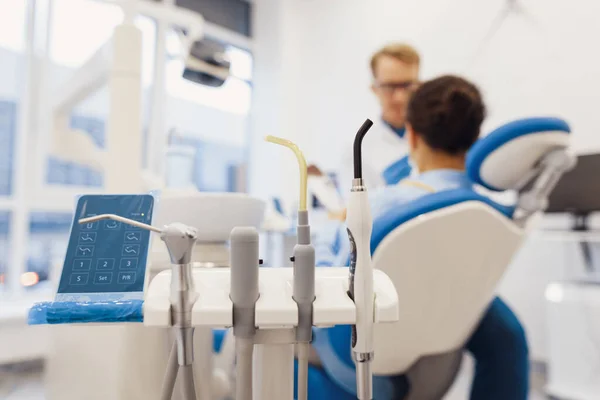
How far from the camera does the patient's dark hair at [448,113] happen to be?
4.12ft

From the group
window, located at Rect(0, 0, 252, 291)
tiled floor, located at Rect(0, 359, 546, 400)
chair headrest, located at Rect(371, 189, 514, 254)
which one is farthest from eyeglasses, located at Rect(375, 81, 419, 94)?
chair headrest, located at Rect(371, 189, 514, 254)

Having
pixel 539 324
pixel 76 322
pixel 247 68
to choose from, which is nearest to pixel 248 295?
pixel 76 322

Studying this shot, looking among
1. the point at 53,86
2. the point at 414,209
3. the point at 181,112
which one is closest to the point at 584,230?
the point at 414,209

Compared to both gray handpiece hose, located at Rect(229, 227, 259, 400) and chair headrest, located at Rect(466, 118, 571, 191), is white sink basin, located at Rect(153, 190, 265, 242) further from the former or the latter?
chair headrest, located at Rect(466, 118, 571, 191)

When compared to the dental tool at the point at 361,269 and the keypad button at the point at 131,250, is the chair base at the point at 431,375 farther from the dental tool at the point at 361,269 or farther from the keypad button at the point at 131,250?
the keypad button at the point at 131,250

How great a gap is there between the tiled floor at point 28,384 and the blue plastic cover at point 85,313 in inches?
63.2

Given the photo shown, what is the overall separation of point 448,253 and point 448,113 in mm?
459

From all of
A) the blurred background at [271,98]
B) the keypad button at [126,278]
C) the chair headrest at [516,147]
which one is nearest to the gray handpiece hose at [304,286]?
the keypad button at [126,278]

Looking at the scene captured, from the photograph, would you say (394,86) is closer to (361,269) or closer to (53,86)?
(53,86)

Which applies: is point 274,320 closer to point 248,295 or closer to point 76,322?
point 248,295

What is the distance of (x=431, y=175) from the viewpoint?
4.11 feet

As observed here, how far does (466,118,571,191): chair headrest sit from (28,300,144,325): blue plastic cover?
2.66ft

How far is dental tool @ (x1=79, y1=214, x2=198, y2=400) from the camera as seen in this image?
0.46 m

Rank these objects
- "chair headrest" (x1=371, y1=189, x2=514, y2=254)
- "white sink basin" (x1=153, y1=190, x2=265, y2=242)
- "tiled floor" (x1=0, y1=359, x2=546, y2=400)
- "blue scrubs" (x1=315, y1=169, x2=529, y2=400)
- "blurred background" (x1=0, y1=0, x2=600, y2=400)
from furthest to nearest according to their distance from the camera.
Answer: "blurred background" (x1=0, y1=0, x2=600, y2=400), "tiled floor" (x1=0, y1=359, x2=546, y2=400), "blue scrubs" (x1=315, y1=169, x2=529, y2=400), "chair headrest" (x1=371, y1=189, x2=514, y2=254), "white sink basin" (x1=153, y1=190, x2=265, y2=242)
